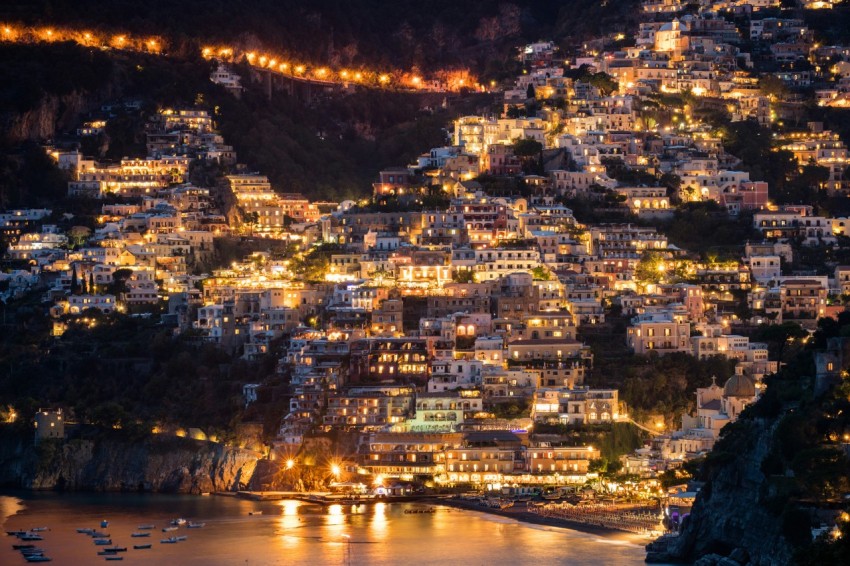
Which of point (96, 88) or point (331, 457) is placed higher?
point (96, 88)

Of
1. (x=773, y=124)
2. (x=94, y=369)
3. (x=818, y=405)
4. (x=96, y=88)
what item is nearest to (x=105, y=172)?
(x=96, y=88)

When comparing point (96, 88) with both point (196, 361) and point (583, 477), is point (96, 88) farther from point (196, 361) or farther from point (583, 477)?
point (583, 477)

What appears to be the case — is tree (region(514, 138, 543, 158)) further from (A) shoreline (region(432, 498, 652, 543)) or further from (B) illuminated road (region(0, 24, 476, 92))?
(A) shoreline (region(432, 498, 652, 543))

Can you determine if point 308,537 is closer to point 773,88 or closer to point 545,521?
point 545,521

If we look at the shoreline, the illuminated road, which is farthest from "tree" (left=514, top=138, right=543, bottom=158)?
the shoreline

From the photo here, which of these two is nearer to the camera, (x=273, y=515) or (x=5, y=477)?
(x=273, y=515)

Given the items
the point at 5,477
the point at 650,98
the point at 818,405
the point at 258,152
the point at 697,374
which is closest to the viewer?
the point at 818,405

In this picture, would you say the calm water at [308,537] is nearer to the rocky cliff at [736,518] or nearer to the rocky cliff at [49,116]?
the rocky cliff at [736,518]

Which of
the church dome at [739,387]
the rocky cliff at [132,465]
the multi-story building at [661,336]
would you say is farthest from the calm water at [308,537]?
the multi-story building at [661,336]
